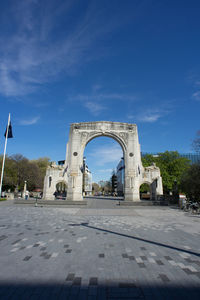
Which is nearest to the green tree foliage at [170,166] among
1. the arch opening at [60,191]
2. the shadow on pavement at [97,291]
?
the arch opening at [60,191]

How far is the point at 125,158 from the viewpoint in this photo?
30031mm

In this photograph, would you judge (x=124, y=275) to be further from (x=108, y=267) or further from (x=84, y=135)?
(x=84, y=135)

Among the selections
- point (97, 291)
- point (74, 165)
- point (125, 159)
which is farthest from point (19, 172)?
point (97, 291)

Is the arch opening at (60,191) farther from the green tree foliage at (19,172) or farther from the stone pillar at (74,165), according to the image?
the green tree foliage at (19,172)

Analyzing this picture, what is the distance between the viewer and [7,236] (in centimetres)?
693

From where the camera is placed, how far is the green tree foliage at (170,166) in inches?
1492

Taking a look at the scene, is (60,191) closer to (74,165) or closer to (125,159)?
(74,165)

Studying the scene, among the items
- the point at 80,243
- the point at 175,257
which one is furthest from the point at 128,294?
the point at 80,243

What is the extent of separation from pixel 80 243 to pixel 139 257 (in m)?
2.36

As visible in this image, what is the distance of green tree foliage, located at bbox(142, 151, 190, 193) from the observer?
37906mm

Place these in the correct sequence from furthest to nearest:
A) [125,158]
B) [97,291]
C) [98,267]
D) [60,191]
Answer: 1. [60,191]
2. [125,158]
3. [98,267]
4. [97,291]

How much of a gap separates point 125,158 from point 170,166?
15.9 meters

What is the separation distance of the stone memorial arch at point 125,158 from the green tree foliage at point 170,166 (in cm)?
1056

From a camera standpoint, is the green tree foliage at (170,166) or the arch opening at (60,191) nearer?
the arch opening at (60,191)
